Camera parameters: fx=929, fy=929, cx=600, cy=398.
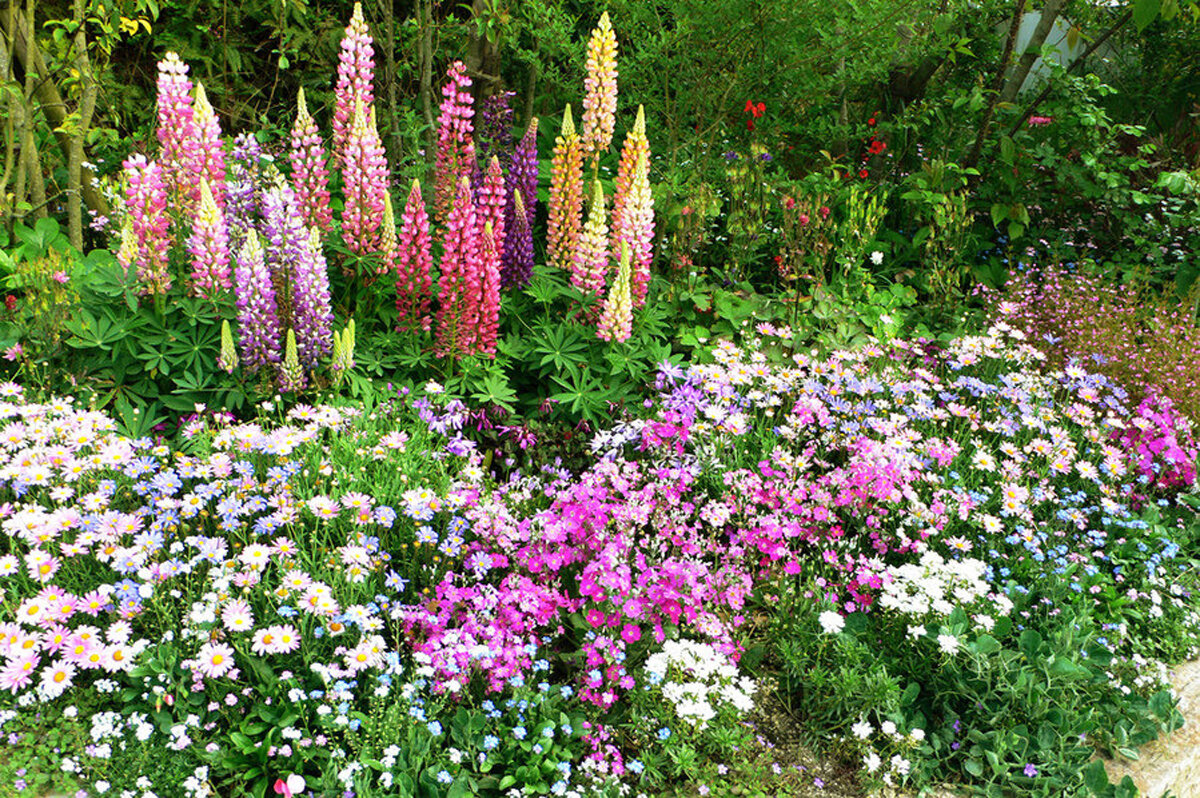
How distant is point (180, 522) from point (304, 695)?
935 mm

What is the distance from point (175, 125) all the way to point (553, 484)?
7.31 ft

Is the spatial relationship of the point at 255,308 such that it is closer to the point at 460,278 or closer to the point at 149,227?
the point at 149,227

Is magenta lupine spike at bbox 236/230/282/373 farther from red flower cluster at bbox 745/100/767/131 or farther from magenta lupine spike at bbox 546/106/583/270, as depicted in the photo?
red flower cluster at bbox 745/100/767/131

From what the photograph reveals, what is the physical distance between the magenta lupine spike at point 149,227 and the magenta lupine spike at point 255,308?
33 cm

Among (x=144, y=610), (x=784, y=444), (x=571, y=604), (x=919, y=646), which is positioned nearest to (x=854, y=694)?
(x=919, y=646)

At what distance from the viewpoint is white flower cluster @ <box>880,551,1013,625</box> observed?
10.0 feet

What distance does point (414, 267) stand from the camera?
4.04 metres

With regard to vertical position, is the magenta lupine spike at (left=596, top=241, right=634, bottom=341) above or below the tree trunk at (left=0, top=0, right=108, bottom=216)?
below

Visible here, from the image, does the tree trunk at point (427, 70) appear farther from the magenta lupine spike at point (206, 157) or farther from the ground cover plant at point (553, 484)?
the magenta lupine spike at point (206, 157)

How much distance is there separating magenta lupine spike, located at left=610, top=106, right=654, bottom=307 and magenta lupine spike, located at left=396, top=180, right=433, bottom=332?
90cm

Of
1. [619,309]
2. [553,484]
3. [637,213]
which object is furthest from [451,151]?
[553,484]

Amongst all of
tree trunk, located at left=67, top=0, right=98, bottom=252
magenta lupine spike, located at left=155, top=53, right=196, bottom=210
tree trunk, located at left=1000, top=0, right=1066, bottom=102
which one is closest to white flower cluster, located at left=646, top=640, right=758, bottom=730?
magenta lupine spike, located at left=155, top=53, right=196, bottom=210

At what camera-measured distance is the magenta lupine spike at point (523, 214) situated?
4438mm

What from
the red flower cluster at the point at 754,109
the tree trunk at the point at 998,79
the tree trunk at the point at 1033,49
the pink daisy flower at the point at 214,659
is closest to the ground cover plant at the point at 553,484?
the pink daisy flower at the point at 214,659
